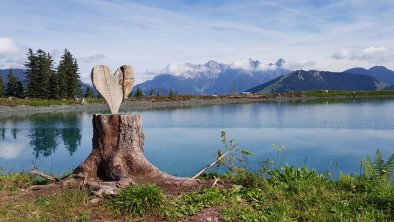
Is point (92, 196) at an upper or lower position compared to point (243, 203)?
upper

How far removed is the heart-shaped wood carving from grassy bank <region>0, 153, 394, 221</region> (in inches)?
114

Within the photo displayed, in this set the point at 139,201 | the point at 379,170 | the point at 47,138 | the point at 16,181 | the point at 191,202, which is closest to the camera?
the point at 139,201

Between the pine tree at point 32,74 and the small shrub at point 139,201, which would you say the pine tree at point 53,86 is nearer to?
the pine tree at point 32,74

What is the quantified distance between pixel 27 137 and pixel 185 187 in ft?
113

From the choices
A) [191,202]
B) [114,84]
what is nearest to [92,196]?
[191,202]

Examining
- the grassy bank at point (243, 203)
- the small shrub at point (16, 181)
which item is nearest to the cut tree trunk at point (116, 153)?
the grassy bank at point (243, 203)

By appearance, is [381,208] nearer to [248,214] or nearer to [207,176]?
[248,214]

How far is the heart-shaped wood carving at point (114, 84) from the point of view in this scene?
1050 centimetres

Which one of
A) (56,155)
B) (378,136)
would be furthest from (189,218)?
(378,136)

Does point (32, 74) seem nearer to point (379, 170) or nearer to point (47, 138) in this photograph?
point (47, 138)

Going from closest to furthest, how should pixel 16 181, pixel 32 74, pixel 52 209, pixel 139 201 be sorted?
pixel 139 201 < pixel 52 209 < pixel 16 181 < pixel 32 74

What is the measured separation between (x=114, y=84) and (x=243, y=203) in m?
4.93

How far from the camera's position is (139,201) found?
766cm

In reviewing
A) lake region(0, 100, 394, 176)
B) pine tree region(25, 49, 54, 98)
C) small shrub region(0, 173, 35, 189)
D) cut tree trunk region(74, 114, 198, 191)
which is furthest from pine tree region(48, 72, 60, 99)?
cut tree trunk region(74, 114, 198, 191)
